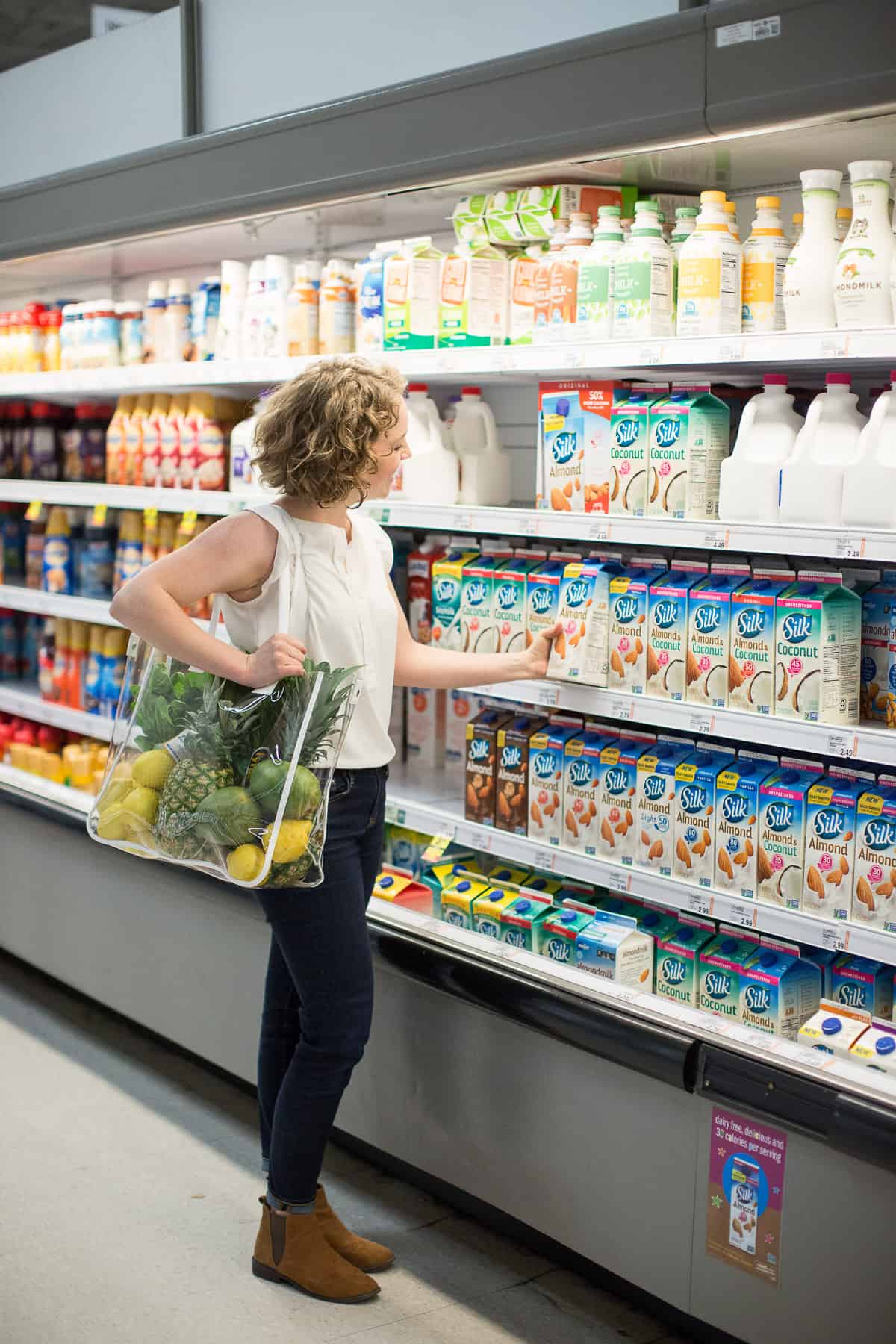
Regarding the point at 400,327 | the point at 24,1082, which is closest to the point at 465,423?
the point at 400,327

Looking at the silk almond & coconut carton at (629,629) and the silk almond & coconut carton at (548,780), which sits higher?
the silk almond & coconut carton at (629,629)

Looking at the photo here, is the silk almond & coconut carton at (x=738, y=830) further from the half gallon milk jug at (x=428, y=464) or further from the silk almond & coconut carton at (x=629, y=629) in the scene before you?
the half gallon milk jug at (x=428, y=464)

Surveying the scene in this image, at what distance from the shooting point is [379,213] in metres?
3.45

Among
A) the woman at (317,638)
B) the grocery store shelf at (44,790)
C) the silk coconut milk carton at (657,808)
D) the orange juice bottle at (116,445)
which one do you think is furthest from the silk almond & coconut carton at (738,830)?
the orange juice bottle at (116,445)

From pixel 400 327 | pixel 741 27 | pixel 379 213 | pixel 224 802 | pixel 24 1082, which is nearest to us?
pixel 741 27

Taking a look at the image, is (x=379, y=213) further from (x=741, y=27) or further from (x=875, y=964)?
(x=875, y=964)

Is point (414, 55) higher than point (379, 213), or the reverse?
point (414, 55)

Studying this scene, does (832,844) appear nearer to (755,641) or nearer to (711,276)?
(755,641)

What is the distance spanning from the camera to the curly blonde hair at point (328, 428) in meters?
2.42

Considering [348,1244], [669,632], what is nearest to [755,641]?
[669,632]

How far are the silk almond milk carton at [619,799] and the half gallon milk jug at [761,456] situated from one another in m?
0.58

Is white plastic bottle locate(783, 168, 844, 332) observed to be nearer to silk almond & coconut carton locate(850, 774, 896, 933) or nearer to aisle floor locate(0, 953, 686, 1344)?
silk almond & coconut carton locate(850, 774, 896, 933)

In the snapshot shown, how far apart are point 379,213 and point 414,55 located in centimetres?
49

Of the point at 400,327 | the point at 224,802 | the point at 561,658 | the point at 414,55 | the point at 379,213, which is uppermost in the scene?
the point at 414,55
